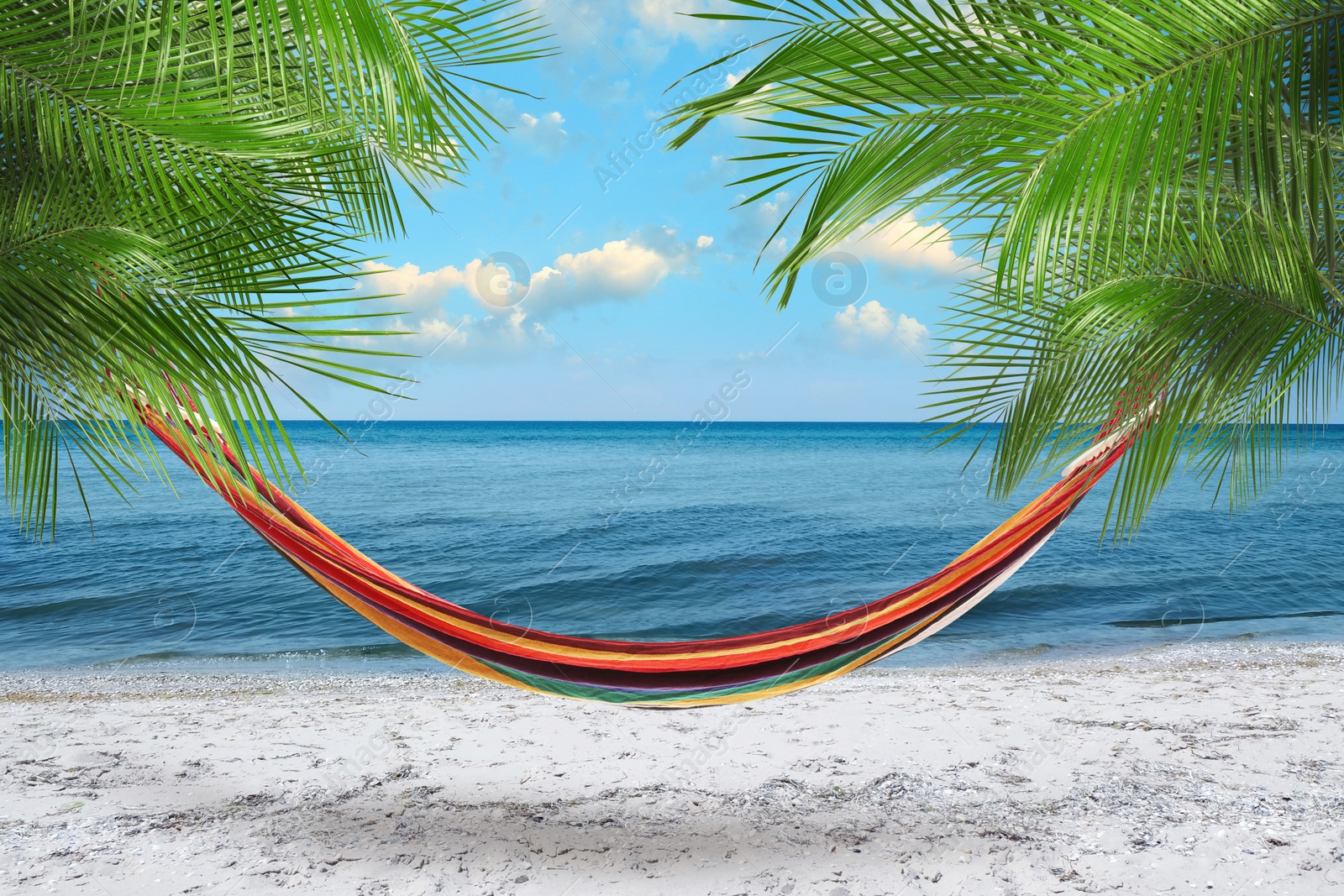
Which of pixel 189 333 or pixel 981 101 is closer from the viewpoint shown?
pixel 981 101

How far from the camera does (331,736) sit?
3.14m

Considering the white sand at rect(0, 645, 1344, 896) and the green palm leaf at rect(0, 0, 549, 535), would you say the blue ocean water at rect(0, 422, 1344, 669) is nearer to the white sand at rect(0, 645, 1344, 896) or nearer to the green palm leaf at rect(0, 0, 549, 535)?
the white sand at rect(0, 645, 1344, 896)

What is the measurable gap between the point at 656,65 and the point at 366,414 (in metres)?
13.6

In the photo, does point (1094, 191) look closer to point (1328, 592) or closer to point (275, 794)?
point (275, 794)

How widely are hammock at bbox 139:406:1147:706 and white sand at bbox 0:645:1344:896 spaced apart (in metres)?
0.50

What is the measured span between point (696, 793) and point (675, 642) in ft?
2.72

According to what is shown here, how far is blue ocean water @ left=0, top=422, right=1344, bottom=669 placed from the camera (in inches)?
211

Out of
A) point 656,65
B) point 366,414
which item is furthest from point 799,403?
point 656,65

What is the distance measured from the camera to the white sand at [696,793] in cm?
199

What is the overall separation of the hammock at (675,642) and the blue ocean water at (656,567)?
88cm

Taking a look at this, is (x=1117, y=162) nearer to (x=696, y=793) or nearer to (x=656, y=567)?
(x=696, y=793)

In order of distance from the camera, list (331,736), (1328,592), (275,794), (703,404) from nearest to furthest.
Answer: (275,794) → (331,736) → (703,404) → (1328,592)

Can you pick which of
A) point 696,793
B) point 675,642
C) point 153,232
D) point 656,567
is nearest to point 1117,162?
point 675,642

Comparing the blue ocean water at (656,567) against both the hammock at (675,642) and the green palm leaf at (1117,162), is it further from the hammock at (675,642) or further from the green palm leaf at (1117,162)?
the green palm leaf at (1117,162)
